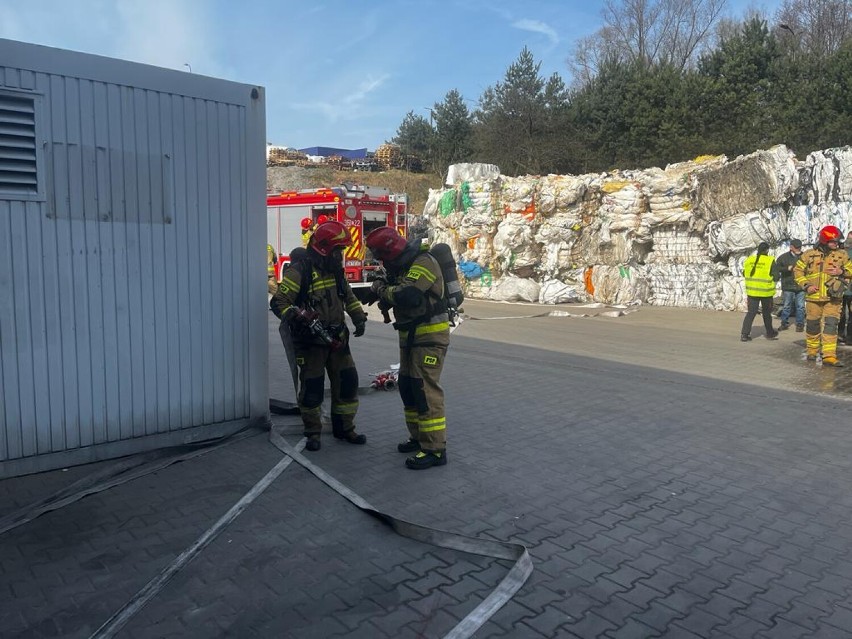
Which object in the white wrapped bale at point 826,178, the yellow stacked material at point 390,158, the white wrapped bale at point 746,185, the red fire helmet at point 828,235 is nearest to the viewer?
the red fire helmet at point 828,235

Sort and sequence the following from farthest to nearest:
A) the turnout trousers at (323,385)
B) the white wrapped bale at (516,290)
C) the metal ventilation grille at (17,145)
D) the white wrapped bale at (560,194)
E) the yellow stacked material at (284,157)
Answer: the yellow stacked material at (284,157) < the white wrapped bale at (560,194) < the white wrapped bale at (516,290) < the turnout trousers at (323,385) < the metal ventilation grille at (17,145)

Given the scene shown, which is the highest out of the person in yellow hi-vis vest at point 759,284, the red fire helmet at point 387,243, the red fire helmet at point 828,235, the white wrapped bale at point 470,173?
the white wrapped bale at point 470,173

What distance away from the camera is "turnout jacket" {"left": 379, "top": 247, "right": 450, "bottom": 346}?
16.4ft

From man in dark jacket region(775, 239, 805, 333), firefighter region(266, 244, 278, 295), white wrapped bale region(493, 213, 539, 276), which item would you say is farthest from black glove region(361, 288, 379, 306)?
white wrapped bale region(493, 213, 539, 276)

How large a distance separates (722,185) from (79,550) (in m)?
16.2

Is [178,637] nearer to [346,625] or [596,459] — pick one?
[346,625]

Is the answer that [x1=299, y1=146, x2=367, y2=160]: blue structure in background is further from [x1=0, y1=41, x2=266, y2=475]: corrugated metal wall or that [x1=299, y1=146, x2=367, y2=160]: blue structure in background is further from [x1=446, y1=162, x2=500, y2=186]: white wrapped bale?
[x1=0, y1=41, x2=266, y2=475]: corrugated metal wall

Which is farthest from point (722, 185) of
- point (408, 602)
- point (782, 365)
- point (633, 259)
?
point (408, 602)

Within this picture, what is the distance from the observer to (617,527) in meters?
4.17

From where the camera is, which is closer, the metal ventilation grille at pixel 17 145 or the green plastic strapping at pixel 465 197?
the metal ventilation grille at pixel 17 145

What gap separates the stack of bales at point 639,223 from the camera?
51.5 feet

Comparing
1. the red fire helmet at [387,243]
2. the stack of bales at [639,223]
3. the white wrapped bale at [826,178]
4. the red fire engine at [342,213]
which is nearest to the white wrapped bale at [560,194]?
the stack of bales at [639,223]

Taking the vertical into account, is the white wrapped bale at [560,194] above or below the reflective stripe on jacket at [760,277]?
above

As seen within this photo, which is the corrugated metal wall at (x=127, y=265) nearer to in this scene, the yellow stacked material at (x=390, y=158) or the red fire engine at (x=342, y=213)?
the red fire engine at (x=342, y=213)
